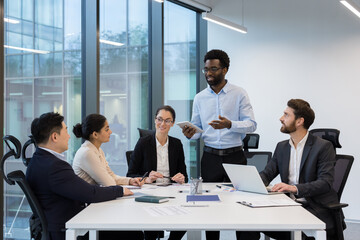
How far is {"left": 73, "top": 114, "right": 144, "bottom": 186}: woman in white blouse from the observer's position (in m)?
3.17

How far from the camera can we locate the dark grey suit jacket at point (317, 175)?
119 inches

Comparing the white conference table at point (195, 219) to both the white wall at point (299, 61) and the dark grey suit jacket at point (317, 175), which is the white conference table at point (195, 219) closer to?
the dark grey suit jacket at point (317, 175)

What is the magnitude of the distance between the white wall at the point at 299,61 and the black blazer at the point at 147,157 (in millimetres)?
3350

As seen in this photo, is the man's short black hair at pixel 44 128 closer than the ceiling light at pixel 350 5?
Yes

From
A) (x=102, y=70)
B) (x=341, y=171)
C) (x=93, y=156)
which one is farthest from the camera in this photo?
(x=102, y=70)

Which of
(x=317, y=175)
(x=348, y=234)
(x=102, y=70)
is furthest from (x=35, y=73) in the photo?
(x=348, y=234)

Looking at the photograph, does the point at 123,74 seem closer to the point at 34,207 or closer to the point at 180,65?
the point at 180,65

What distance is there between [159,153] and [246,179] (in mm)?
1043

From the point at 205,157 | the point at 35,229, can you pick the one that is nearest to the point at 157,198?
the point at 35,229

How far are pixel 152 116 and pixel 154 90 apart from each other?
389mm

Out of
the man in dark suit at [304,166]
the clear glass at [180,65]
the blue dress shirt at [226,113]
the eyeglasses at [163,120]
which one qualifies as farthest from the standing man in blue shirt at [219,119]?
the clear glass at [180,65]

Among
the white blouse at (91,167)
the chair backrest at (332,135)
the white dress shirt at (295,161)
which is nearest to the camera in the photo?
the white blouse at (91,167)

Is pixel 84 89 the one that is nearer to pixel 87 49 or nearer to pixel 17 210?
pixel 87 49

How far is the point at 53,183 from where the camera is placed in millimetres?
2512
